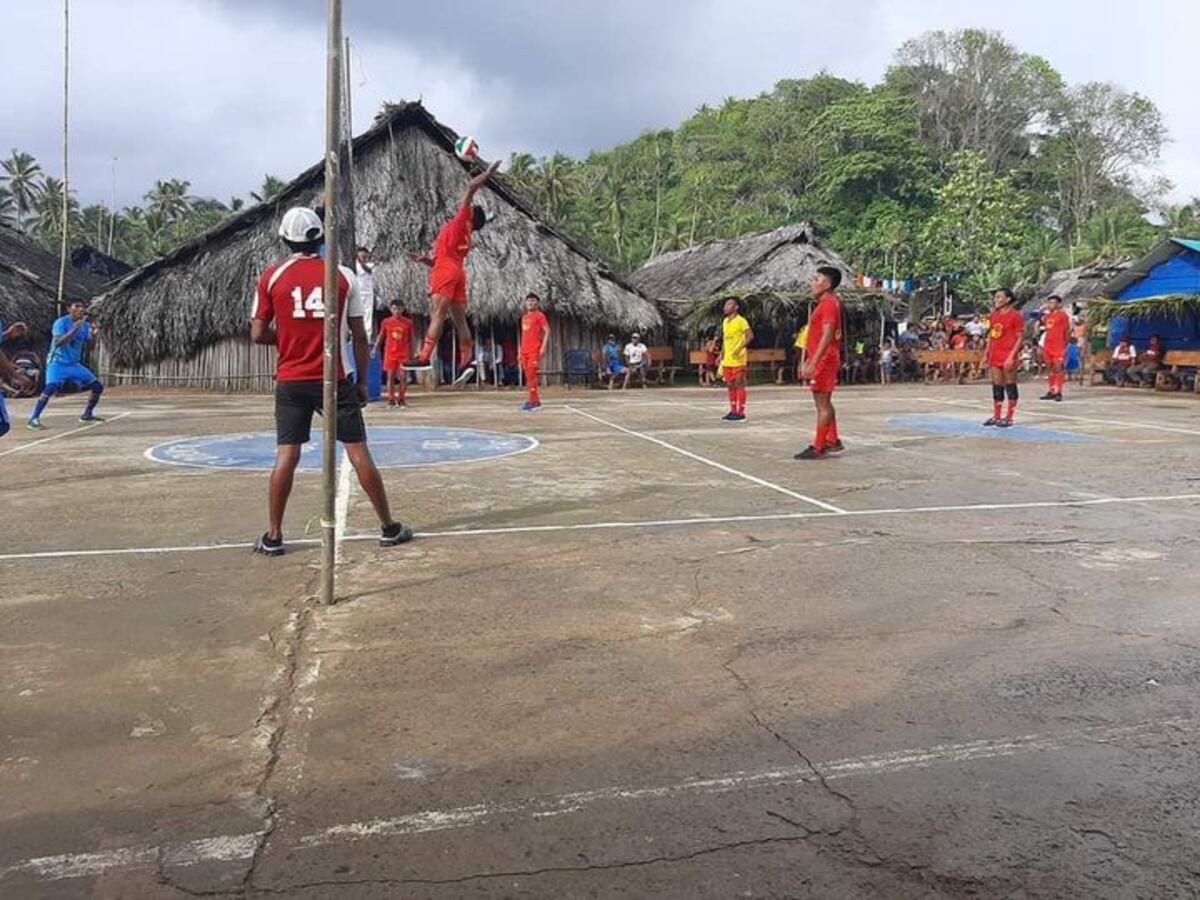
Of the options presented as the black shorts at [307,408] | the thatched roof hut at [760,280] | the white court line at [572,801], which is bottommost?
the white court line at [572,801]

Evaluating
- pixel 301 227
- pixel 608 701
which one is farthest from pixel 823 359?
pixel 608 701

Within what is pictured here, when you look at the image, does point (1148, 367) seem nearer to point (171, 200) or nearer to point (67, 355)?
point (67, 355)

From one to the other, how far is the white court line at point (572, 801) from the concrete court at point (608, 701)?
1 centimetres

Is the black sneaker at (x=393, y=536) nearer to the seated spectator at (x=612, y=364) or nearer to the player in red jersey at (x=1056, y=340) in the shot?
the player in red jersey at (x=1056, y=340)

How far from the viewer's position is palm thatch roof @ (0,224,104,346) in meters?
24.5

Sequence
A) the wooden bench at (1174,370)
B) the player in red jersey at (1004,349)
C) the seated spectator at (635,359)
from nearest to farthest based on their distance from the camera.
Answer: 1. the player in red jersey at (1004,349)
2. the wooden bench at (1174,370)
3. the seated spectator at (635,359)

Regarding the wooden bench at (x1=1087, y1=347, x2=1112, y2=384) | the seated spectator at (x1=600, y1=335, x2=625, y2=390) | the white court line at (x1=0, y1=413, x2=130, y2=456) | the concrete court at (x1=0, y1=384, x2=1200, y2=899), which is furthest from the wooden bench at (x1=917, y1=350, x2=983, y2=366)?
the concrete court at (x1=0, y1=384, x2=1200, y2=899)

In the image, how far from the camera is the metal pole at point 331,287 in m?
4.28

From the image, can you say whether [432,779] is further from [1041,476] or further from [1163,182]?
[1163,182]

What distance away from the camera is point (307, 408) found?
550 cm

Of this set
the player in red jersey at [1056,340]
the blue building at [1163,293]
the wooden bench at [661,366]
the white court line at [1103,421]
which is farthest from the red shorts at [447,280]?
the blue building at [1163,293]

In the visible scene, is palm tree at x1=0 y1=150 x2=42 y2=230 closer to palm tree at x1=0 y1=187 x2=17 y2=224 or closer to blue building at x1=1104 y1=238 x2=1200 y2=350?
palm tree at x1=0 y1=187 x2=17 y2=224

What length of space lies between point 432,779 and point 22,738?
137 centimetres

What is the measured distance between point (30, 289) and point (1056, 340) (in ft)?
81.6
